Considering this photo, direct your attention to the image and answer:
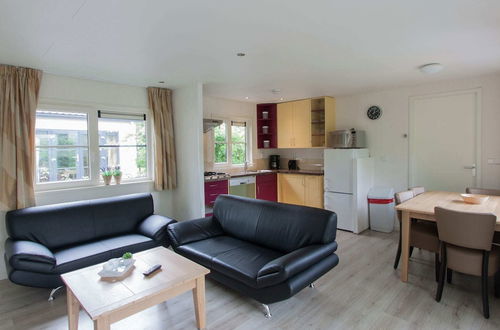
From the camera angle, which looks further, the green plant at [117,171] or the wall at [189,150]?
the wall at [189,150]

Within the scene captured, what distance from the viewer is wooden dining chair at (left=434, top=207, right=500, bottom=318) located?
2.32m

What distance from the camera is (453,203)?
3.13m

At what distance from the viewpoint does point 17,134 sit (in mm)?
3199

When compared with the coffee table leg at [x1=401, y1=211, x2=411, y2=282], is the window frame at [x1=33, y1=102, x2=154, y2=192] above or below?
above

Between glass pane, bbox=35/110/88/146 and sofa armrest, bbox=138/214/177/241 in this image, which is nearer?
sofa armrest, bbox=138/214/177/241

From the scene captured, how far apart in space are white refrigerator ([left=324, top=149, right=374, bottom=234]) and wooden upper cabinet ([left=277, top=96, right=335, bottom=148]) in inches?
28.6

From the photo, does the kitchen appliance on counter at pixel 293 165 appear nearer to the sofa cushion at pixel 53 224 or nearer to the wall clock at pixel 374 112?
the wall clock at pixel 374 112

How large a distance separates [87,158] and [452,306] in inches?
179

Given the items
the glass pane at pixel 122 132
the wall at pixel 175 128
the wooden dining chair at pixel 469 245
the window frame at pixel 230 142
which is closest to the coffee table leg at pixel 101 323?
the wall at pixel 175 128

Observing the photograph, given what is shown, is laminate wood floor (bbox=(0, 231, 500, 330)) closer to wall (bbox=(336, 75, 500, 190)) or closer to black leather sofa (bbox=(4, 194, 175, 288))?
black leather sofa (bbox=(4, 194, 175, 288))

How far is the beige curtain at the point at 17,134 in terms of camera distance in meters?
3.12

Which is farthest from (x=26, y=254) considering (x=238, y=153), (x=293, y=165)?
(x=293, y=165)

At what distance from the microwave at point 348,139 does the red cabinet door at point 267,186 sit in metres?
1.44

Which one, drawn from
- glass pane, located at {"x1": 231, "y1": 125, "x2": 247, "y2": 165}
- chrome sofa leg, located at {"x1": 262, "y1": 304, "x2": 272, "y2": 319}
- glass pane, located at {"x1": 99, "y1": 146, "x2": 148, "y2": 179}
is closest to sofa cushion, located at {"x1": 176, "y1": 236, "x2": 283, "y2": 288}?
chrome sofa leg, located at {"x1": 262, "y1": 304, "x2": 272, "y2": 319}
